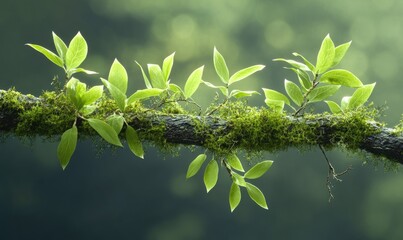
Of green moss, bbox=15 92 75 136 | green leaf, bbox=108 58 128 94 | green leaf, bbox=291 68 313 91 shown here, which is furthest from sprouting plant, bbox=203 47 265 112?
green moss, bbox=15 92 75 136

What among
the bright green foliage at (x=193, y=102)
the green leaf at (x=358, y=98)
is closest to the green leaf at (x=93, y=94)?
the bright green foliage at (x=193, y=102)

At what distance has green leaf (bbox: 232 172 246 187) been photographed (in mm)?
1486

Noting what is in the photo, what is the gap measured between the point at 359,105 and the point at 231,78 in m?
0.35

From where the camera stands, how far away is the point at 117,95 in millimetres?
1271

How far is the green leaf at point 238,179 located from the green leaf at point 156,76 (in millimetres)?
315

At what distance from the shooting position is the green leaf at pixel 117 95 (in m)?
1.26

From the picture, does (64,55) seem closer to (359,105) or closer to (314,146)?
(314,146)

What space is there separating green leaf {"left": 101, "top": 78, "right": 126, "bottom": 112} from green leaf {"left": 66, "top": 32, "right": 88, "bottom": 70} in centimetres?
14

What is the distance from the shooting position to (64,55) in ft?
4.50

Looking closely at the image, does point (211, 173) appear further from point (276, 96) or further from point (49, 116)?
point (49, 116)

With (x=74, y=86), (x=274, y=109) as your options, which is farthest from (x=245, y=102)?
(x=74, y=86)

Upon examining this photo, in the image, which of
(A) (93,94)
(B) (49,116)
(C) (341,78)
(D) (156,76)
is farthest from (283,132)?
(B) (49,116)

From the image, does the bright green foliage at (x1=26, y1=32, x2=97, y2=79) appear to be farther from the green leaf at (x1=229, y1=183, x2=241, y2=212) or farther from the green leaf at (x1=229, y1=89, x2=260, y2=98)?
the green leaf at (x1=229, y1=183, x2=241, y2=212)

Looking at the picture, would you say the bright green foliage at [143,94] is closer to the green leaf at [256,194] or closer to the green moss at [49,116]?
the green moss at [49,116]
